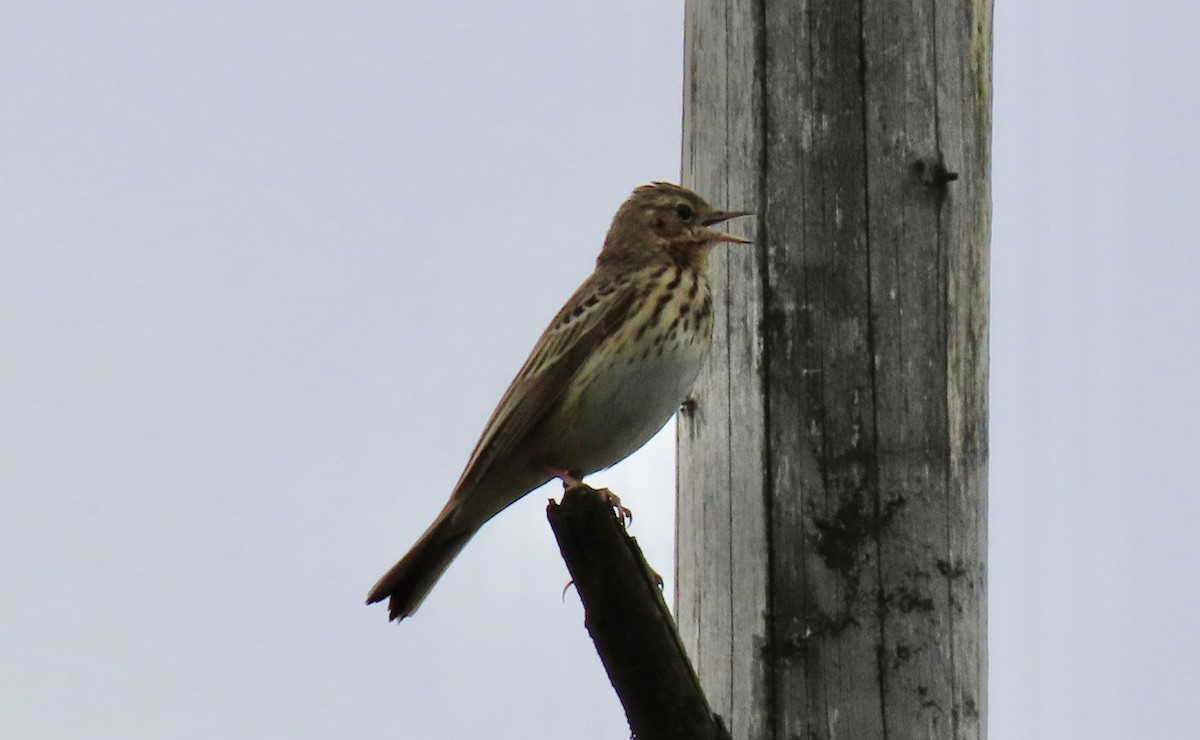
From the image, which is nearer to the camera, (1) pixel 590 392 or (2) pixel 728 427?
(2) pixel 728 427

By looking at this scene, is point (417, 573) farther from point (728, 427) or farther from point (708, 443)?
point (728, 427)

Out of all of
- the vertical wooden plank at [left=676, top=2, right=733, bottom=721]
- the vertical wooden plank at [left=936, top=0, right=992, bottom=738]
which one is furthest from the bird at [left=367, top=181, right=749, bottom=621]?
the vertical wooden plank at [left=936, top=0, right=992, bottom=738]

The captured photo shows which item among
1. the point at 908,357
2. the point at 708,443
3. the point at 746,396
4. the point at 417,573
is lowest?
the point at 417,573

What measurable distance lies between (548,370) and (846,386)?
136 cm

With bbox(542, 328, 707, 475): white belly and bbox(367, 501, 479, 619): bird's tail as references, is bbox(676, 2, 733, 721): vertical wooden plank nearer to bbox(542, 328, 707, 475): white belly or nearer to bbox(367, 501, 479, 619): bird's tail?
bbox(542, 328, 707, 475): white belly

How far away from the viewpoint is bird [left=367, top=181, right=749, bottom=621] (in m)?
5.52

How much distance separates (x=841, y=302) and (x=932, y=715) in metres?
1.18

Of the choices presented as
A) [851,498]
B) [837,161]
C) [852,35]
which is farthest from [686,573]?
[852,35]

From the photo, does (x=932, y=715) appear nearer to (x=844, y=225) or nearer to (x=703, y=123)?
(x=844, y=225)

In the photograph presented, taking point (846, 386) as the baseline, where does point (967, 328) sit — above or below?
above

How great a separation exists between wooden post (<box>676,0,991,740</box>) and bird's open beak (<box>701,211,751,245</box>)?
4 cm

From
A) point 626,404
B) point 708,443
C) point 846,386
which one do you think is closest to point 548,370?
point 626,404

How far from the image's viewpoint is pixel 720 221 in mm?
5215

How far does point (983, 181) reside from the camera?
16.6 ft
